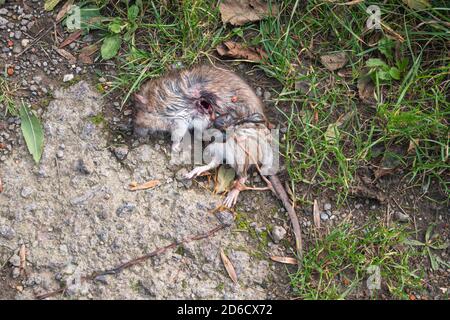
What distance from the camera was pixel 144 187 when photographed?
4578 mm

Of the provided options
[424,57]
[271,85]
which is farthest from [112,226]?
[424,57]

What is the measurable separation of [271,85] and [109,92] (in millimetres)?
1340

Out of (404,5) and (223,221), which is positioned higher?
(404,5)

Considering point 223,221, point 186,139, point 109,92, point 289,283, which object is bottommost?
point 289,283

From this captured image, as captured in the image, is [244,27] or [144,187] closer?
[144,187]

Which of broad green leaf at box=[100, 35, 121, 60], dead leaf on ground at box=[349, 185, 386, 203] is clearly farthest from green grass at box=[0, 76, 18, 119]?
dead leaf on ground at box=[349, 185, 386, 203]

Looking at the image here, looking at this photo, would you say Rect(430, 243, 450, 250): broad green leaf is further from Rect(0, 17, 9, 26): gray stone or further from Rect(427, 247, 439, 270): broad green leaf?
Rect(0, 17, 9, 26): gray stone

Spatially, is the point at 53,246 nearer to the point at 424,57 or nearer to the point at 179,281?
the point at 179,281

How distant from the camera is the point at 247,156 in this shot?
453 centimetres

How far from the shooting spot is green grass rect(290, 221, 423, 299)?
4395 mm

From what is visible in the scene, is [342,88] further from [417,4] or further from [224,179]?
[224,179]

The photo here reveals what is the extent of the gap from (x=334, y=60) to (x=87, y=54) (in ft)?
6.77

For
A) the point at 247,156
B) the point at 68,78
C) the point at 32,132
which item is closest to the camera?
the point at 247,156

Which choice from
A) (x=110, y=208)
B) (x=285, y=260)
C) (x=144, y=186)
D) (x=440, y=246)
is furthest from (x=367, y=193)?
(x=110, y=208)
